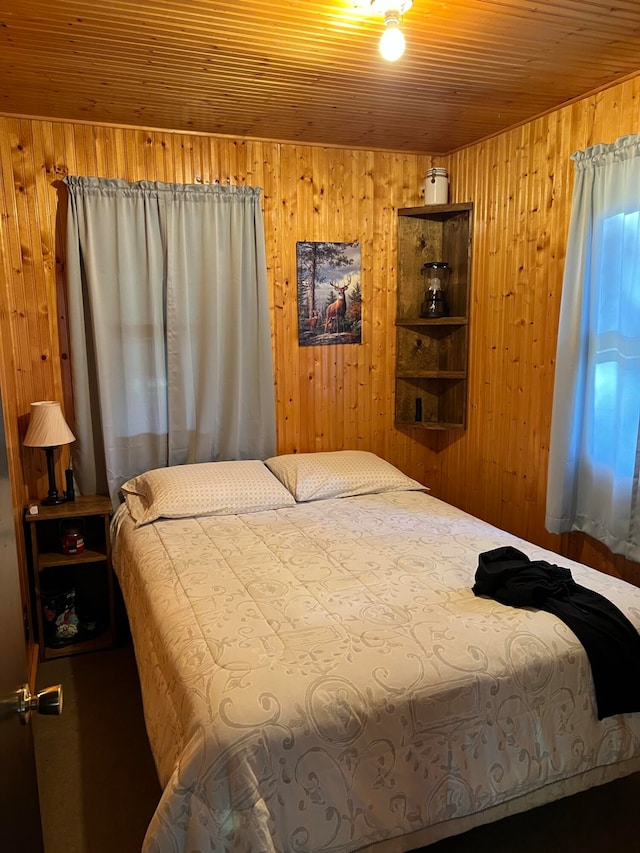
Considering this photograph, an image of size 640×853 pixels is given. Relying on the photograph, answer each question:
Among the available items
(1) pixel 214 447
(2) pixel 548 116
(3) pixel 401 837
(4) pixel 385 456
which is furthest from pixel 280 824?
(2) pixel 548 116

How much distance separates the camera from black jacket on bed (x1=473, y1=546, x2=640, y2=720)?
1745mm

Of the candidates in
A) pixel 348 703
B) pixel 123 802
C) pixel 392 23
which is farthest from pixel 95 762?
pixel 392 23

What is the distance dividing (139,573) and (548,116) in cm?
279

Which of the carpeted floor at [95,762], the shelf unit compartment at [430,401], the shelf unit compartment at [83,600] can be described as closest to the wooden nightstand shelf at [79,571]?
the shelf unit compartment at [83,600]

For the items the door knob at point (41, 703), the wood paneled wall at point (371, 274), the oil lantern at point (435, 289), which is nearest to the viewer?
the door knob at point (41, 703)

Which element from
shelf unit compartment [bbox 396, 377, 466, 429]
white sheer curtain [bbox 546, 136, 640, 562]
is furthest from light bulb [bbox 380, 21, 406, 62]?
shelf unit compartment [bbox 396, 377, 466, 429]

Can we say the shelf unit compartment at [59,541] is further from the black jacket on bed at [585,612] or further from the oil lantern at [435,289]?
the oil lantern at [435,289]

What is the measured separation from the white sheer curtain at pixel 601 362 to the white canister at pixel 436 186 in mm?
1030

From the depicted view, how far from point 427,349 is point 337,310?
2.20 ft

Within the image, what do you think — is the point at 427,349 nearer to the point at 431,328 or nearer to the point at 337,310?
the point at 431,328

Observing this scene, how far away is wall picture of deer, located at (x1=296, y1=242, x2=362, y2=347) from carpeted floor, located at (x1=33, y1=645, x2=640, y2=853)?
2.16 meters

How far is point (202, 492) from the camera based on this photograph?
3.00 meters

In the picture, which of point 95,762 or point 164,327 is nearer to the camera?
point 95,762

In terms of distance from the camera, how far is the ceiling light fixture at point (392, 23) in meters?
1.87
